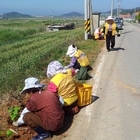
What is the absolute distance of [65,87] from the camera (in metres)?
5.80

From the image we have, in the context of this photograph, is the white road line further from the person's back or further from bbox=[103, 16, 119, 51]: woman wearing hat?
the person's back

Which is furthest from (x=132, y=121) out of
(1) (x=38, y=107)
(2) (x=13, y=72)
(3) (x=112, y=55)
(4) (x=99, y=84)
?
(3) (x=112, y=55)

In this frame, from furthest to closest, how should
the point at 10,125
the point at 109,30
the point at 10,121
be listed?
the point at 109,30 < the point at 10,121 < the point at 10,125

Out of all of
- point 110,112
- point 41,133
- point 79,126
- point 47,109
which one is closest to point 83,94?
point 110,112

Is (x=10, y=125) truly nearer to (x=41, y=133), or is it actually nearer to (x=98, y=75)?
(x=41, y=133)

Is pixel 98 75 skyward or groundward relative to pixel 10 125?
groundward

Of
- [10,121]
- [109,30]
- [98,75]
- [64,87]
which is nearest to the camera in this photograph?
[10,121]

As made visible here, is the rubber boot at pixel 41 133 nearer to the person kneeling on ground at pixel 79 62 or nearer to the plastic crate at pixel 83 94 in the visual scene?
the plastic crate at pixel 83 94

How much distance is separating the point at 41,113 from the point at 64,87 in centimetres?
92

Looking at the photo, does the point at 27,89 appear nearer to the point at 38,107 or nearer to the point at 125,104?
the point at 38,107

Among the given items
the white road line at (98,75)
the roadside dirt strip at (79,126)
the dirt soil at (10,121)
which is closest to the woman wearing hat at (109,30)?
the white road line at (98,75)

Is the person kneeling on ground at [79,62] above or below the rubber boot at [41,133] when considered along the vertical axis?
above

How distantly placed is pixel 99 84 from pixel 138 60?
15.4ft

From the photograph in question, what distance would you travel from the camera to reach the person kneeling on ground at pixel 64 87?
5715 millimetres
